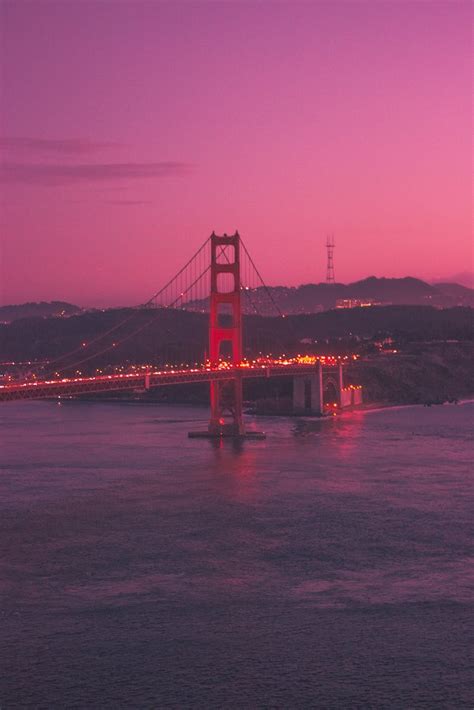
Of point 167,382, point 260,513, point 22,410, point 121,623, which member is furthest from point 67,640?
point 22,410

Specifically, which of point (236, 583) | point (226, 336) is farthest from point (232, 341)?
point (236, 583)

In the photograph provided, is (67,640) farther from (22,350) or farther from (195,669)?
(22,350)

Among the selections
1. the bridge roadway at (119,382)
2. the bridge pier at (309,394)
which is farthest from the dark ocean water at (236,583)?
the bridge pier at (309,394)

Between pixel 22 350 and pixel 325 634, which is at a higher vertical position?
pixel 22 350

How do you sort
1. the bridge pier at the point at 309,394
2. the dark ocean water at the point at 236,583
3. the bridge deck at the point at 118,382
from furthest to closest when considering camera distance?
the bridge pier at the point at 309,394
the bridge deck at the point at 118,382
the dark ocean water at the point at 236,583

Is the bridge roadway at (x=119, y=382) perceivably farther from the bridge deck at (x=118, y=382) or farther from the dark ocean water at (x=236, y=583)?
the dark ocean water at (x=236, y=583)

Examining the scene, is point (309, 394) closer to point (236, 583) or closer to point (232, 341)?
point (232, 341)

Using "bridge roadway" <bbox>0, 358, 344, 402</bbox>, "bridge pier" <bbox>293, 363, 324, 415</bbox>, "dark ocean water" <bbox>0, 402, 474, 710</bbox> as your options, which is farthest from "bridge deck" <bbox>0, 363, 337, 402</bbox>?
"bridge pier" <bbox>293, 363, 324, 415</bbox>
